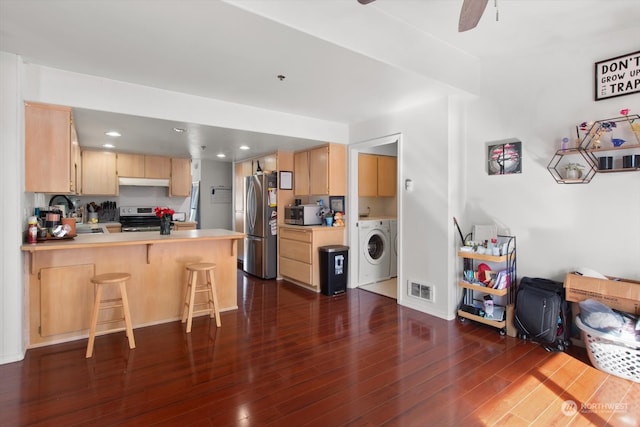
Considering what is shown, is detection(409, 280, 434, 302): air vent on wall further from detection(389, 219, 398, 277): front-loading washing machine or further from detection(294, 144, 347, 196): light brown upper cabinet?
detection(294, 144, 347, 196): light brown upper cabinet

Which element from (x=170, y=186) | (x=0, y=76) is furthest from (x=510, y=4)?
(x=170, y=186)

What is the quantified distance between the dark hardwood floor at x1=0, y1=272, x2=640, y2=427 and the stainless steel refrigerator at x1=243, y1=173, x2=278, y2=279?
195cm

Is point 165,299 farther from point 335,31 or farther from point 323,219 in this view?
point 335,31

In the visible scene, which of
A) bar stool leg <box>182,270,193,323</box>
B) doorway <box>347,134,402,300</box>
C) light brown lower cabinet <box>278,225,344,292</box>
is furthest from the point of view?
doorway <box>347,134,402,300</box>

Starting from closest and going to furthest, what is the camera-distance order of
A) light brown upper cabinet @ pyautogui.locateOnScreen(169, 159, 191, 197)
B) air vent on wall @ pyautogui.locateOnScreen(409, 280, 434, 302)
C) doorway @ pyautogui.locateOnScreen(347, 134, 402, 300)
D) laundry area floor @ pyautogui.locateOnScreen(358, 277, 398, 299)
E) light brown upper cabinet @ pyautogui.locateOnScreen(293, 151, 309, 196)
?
air vent on wall @ pyautogui.locateOnScreen(409, 280, 434, 302) < laundry area floor @ pyautogui.locateOnScreen(358, 277, 398, 299) < doorway @ pyautogui.locateOnScreen(347, 134, 402, 300) < light brown upper cabinet @ pyautogui.locateOnScreen(293, 151, 309, 196) < light brown upper cabinet @ pyautogui.locateOnScreen(169, 159, 191, 197)

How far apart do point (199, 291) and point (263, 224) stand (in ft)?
6.55

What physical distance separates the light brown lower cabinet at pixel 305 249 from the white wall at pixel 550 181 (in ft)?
6.35

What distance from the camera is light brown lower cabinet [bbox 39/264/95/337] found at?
276 cm

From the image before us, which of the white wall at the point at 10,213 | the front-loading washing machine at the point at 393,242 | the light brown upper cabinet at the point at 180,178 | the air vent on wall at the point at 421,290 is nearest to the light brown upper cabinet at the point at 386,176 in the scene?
the front-loading washing machine at the point at 393,242

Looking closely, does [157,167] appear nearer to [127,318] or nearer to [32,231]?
[32,231]

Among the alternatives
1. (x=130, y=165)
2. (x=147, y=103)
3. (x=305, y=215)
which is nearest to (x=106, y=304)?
(x=147, y=103)

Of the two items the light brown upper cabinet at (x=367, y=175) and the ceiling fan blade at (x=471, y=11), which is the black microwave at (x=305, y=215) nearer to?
the light brown upper cabinet at (x=367, y=175)

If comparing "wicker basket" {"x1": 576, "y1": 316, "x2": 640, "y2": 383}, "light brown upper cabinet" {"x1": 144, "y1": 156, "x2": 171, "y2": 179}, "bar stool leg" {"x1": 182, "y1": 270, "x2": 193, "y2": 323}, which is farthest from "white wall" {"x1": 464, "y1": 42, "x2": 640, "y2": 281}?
"light brown upper cabinet" {"x1": 144, "y1": 156, "x2": 171, "y2": 179}

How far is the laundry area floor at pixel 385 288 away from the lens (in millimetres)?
4312
